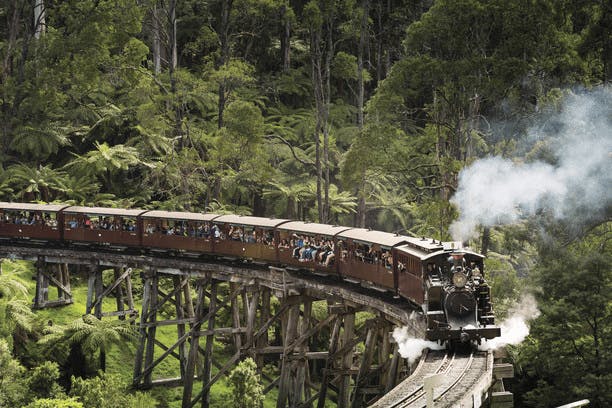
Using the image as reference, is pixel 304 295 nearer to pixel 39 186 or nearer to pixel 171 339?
pixel 171 339

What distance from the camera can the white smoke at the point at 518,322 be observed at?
25906 millimetres

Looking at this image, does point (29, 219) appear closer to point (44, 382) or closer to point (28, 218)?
point (28, 218)

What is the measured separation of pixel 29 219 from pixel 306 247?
11997 mm

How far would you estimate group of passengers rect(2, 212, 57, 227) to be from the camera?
37.5 m

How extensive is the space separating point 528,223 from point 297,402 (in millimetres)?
9509

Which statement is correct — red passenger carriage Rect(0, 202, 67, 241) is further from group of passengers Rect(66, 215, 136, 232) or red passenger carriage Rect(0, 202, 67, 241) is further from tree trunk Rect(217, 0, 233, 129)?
tree trunk Rect(217, 0, 233, 129)

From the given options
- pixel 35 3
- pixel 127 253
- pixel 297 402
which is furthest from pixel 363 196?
pixel 35 3

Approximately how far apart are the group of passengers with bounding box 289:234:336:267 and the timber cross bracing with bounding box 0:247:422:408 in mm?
599

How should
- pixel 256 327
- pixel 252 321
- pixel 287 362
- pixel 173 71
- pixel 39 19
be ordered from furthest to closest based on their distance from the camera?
pixel 39 19
pixel 173 71
pixel 256 327
pixel 252 321
pixel 287 362

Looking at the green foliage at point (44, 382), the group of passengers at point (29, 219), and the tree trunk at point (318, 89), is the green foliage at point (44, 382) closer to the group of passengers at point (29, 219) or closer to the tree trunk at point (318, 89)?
the group of passengers at point (29, 219)

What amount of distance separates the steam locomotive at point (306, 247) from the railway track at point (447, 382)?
58 centimetres

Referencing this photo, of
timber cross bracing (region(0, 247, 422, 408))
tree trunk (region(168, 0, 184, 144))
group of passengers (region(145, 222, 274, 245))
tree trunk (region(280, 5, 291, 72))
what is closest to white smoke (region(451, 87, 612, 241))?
timber cross bracing (region(0, 247, 422, 408))

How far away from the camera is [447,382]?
2069cm

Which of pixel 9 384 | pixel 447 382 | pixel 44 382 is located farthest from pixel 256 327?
pixel 447 382
